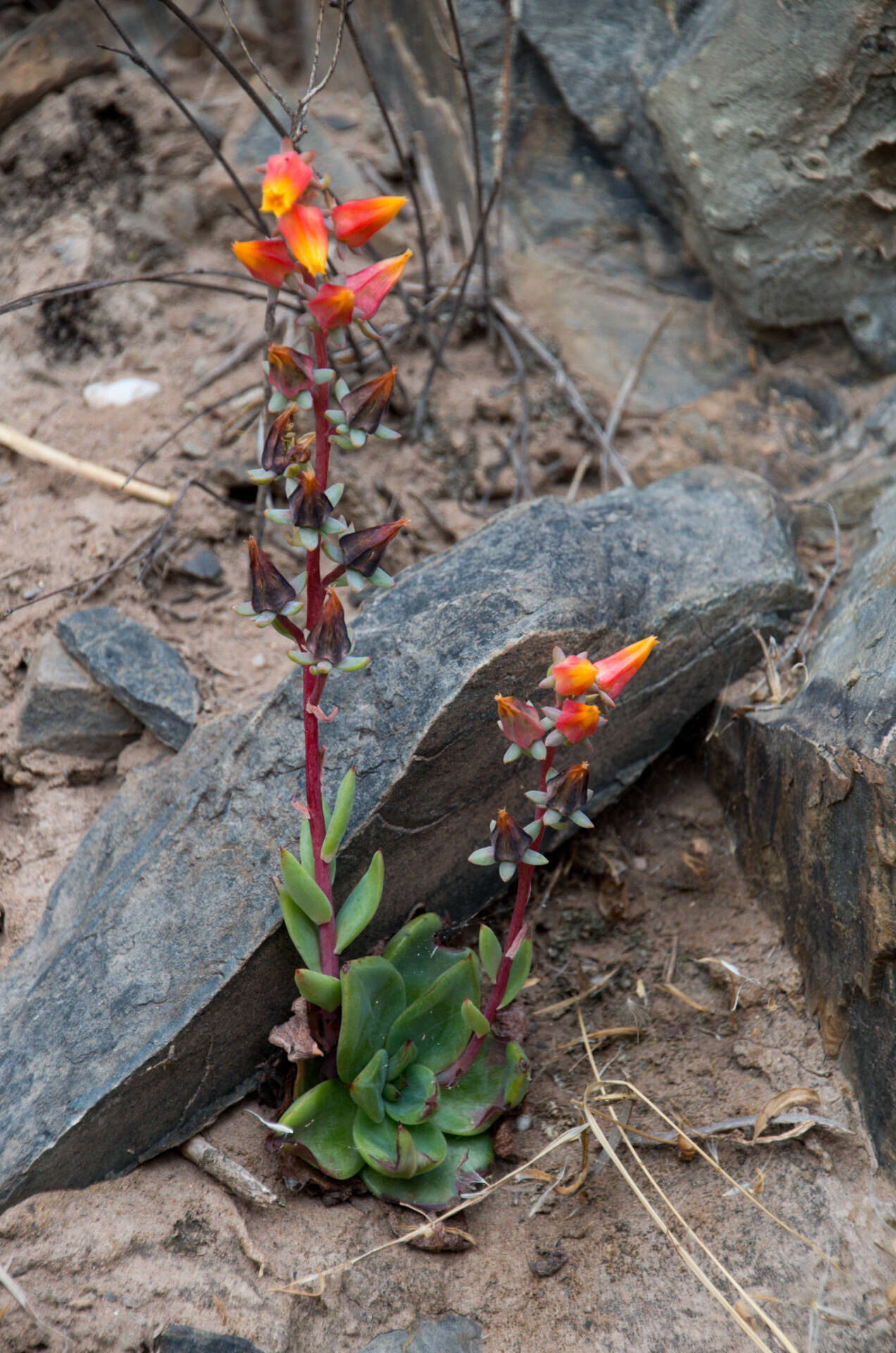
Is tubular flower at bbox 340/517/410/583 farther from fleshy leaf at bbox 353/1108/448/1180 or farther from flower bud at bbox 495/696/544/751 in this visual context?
fleshy leaf at bbox 353/1108/448/1180

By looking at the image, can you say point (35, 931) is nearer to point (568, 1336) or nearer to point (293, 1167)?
point (293, 1167)

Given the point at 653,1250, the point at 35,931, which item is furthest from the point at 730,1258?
the point at 35,931

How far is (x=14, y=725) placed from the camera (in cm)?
241

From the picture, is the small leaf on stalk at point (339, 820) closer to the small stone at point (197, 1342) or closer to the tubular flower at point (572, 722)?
the tubular flower at point (572, 722)

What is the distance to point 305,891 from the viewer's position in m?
1.71

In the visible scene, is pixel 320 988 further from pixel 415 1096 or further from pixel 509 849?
pixel 509 849

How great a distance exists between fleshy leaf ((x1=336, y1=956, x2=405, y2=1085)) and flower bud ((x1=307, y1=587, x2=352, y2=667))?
60 centimetres

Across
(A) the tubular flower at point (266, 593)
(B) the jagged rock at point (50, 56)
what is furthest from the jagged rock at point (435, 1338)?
(B) the jagged rock at point (50, 56)

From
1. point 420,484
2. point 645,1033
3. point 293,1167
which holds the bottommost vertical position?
point 645,1033

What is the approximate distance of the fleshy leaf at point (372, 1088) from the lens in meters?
1.71

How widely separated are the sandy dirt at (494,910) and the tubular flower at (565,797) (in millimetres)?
728

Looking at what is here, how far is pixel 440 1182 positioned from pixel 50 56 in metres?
3.72

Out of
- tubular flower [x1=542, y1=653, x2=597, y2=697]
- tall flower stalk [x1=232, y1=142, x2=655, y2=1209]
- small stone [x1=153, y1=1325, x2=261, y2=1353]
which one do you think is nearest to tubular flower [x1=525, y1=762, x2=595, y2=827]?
A: tall flower stalk [x1=232, y1=142, x2=655, y2=1209]

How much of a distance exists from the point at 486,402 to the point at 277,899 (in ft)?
5.98
